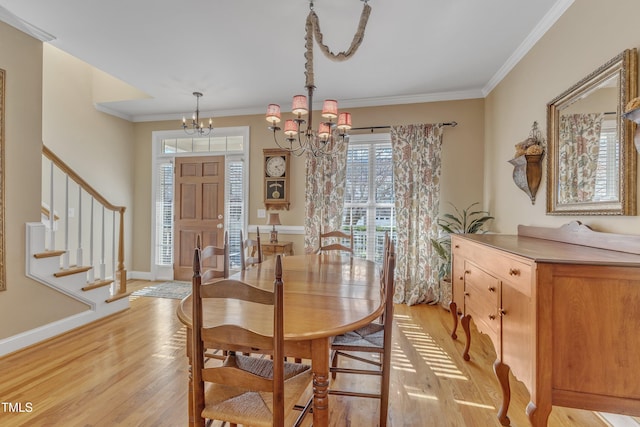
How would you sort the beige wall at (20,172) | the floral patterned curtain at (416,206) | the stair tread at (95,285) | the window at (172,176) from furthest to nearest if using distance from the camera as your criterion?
the window at (172,176) → the floral patterned curtain at (416,206) → the stair tread at (95,285) → the beige wall at (20,172)

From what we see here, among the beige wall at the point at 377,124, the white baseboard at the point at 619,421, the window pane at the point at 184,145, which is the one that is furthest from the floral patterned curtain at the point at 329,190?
the white baseboard at the point at 619,421

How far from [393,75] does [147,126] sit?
3969 millimetres

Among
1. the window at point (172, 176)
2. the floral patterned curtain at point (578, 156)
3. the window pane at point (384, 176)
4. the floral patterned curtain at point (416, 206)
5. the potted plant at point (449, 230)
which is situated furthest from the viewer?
the window at point (172, 176)

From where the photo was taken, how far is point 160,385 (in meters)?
2.04

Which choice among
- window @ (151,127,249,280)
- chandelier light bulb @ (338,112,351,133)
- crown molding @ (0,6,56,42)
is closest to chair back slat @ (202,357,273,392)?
chandelier light bulb @ (338,112,351,133)

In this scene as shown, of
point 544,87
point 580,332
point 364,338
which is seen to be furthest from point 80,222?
point 544,87

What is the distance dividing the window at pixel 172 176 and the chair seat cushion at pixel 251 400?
3.37 m

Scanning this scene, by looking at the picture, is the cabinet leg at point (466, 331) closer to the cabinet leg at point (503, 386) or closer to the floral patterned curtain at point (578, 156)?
the cabinet leg at point (503, 386)

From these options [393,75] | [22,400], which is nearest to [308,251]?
[393,75]

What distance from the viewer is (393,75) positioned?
10.8 ft

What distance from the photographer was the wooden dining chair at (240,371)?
1.02 m

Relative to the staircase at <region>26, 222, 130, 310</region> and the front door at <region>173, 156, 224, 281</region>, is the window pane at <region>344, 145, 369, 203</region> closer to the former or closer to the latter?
the front door at <region>173, 156, 224, 281</region>

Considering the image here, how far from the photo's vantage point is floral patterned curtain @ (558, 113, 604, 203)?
1816 millimetres

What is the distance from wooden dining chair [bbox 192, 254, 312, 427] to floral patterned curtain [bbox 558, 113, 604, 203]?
202cm
